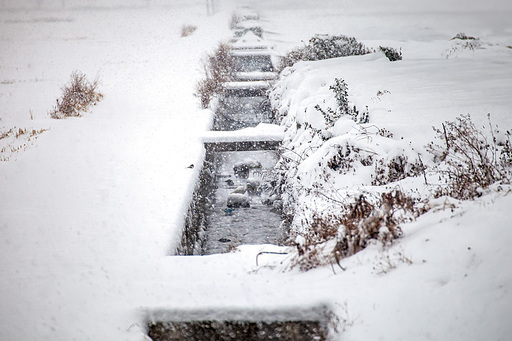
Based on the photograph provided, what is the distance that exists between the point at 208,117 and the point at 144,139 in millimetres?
2163

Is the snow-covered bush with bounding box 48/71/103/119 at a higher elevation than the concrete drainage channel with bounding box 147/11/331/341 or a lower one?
higher

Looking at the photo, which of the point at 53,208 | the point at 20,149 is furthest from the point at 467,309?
the point at 20,149

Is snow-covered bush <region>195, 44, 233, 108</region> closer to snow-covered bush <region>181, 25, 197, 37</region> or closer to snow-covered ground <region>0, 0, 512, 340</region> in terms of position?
snow-covered ground <region>0, 0, 512, 340</region>

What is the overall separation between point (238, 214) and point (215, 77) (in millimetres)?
7525

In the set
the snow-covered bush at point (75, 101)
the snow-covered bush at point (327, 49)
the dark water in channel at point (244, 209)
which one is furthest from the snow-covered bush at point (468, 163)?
the snow-covered bush at point (75, 101)

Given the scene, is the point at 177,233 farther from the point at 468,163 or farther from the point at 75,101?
the point at 75,101

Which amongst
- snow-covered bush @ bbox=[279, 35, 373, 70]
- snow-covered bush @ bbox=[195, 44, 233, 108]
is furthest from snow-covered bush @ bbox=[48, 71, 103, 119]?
snow-covered bush @ bbox=[279, 35, 373, 70]

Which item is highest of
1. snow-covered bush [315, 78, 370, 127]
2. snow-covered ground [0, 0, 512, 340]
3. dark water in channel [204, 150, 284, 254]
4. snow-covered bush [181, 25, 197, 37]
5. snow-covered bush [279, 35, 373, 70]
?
snow-covered bush [181, 25, 197, 37]

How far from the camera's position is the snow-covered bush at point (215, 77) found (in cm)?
1153

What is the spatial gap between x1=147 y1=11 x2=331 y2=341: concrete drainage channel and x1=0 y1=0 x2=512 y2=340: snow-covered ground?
0.13 m

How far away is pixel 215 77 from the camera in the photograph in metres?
13.0

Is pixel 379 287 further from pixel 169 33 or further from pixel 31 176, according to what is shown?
pixel 169 33

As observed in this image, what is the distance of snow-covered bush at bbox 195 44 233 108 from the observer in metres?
11.5

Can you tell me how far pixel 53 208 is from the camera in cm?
516
